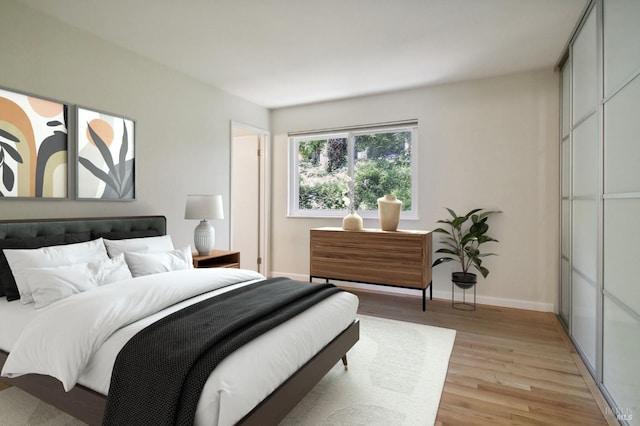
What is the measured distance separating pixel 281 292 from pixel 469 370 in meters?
1.38

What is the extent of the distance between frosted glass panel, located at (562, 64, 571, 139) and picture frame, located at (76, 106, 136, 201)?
12.6 ft

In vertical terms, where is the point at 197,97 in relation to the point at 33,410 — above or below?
above

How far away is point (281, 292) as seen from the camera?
2.16 metres

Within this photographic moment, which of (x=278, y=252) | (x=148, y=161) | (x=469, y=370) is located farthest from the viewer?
(x=278, y=252)

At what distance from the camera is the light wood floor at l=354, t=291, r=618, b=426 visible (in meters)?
1.85

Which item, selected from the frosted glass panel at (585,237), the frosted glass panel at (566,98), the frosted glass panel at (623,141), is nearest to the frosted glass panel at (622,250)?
the frosted glass panel at (623,141)

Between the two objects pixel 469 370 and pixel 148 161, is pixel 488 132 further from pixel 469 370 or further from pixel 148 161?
pixel 148 161

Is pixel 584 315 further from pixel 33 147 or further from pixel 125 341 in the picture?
pixel 33 147

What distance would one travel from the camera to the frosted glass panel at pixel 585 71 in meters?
2.28

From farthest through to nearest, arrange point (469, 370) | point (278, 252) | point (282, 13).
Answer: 1. point (278, 252)
2. point (282, 13)
3. point (469, 370)

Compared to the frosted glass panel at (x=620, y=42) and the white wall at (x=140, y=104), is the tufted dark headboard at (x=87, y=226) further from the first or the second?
the frosted glass panel at (x=620, y=42)

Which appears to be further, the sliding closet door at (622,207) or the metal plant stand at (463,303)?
the metal plant stand at (463,303)

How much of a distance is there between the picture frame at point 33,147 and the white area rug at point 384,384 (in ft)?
7.67

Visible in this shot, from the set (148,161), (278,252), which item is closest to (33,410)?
(148,161)
